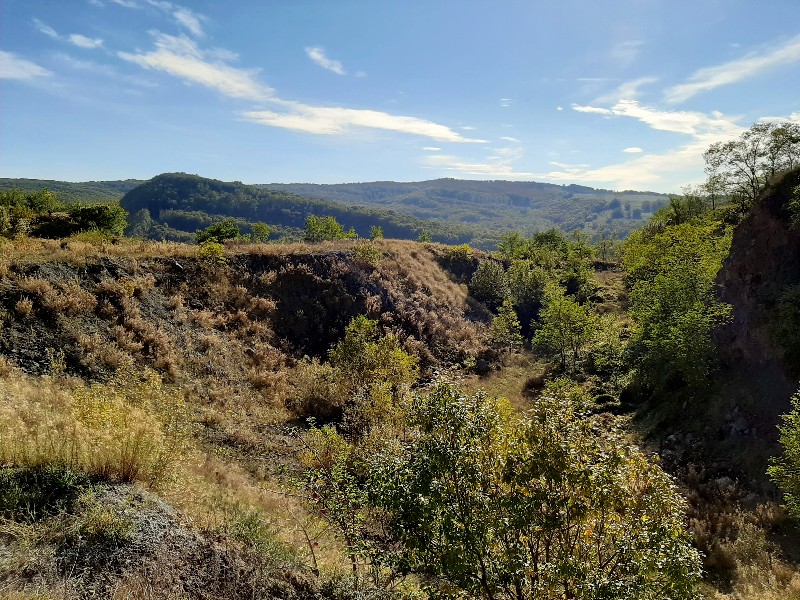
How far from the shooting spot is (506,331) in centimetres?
4094

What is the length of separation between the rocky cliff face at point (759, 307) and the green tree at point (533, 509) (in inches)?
632

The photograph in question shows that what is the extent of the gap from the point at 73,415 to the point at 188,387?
13077 mm

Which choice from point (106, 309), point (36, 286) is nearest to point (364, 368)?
point (106, 309)

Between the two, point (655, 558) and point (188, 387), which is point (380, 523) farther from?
point (188, 387)

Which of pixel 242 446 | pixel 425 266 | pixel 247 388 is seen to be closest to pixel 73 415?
pixel 242 446

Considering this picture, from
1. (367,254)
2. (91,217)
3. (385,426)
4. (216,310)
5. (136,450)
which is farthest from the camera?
(91,217)

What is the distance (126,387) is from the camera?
43.7 ft

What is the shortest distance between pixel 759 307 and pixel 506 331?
20750mm

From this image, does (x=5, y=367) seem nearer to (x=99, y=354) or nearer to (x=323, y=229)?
(x=99, y=354)

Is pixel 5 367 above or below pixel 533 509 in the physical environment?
below

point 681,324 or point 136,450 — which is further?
point 681,324

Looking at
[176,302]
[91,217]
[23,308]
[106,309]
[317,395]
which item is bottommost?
[317,395]

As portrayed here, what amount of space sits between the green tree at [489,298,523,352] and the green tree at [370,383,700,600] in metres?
34.1

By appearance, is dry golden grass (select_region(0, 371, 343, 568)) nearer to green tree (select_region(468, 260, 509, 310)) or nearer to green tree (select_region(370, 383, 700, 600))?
green tree (select_region(370, 383, 700, 600))
